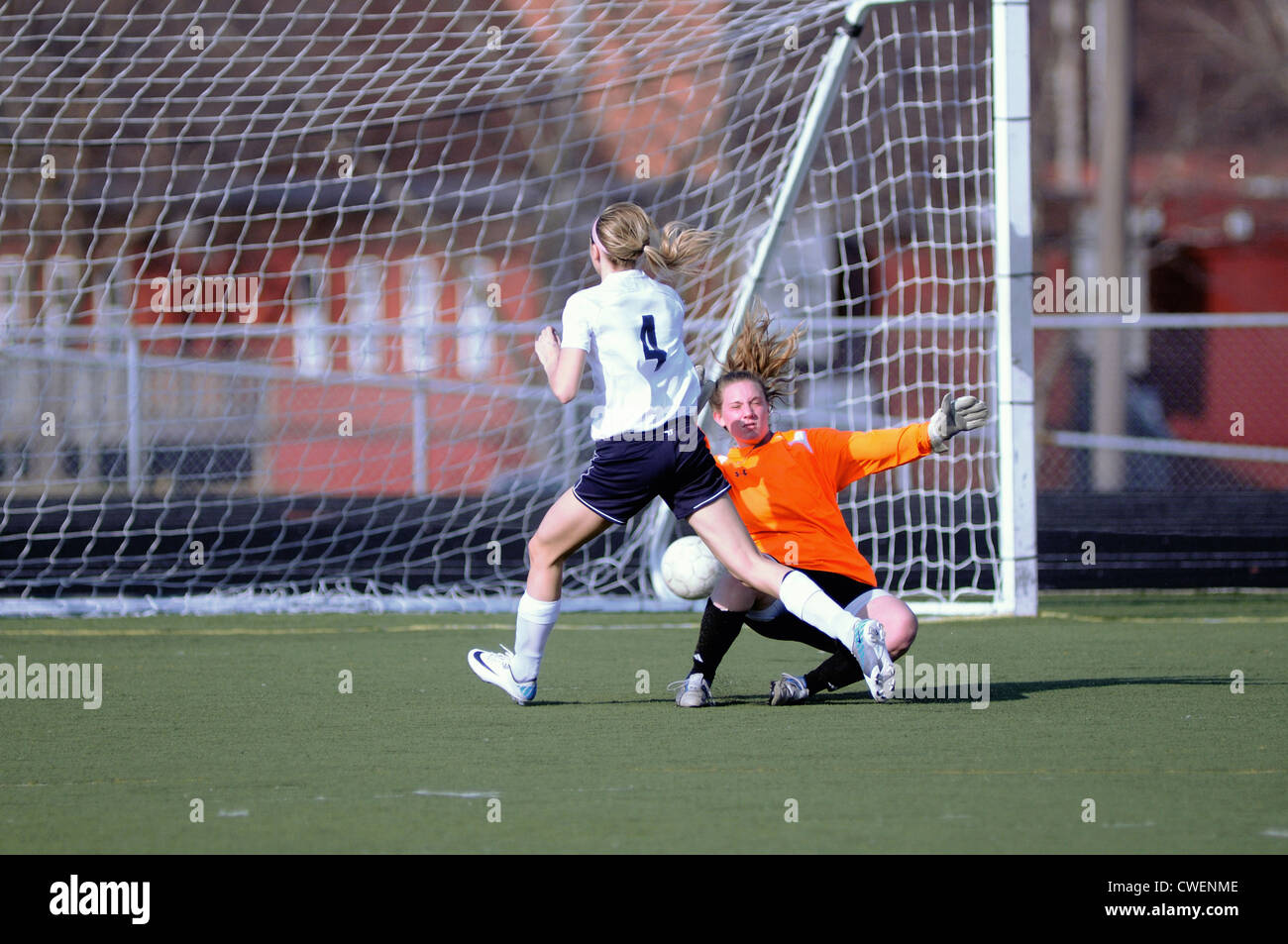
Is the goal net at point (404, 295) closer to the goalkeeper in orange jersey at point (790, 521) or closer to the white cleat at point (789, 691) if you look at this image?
the goalkeeper in orange jersey at point (790, 521)

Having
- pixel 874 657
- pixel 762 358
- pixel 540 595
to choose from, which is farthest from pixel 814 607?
pixel 762 358

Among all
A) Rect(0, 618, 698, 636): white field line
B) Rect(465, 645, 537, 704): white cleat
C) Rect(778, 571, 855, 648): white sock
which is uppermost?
Rect(778, 571, 855, 648): white sock

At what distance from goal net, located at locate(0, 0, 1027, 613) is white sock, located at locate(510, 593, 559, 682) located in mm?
3079

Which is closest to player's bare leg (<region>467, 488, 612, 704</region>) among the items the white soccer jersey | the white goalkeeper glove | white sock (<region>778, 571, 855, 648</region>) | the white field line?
the white soccer jersey

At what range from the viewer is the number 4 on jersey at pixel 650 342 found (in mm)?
5438

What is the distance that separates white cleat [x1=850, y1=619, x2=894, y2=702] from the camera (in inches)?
205

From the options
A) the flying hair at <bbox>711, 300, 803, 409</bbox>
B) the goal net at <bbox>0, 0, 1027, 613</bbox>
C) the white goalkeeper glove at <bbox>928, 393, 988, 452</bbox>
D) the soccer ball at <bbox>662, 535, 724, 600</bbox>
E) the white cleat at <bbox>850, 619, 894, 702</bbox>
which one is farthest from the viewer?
the goal net at <bbox>0, 0, 1027, 613</bbox>

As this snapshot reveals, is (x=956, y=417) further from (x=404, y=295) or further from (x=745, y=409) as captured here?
(x=404, y=295)

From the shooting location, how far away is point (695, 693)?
589cm

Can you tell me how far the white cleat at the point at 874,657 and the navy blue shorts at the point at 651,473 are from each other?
0.66 meters

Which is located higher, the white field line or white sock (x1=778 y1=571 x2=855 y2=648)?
white sock (x1=778 y1=571 x2=855 y2=648)

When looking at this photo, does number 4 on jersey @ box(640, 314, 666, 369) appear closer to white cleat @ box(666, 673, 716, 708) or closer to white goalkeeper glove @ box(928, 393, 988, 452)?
white goalkeeper glove @ box(928, 393, 988, 452)

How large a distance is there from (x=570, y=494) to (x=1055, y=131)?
28.2 meters

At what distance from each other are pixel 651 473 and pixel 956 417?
1040 mm
